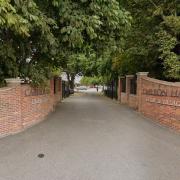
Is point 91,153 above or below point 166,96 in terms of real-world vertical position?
below

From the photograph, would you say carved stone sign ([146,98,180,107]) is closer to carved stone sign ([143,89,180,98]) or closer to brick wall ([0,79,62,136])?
carved stone sign ([143,89,180,98])

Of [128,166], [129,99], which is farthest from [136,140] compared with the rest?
[129,99]

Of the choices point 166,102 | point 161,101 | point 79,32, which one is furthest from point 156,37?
point 79,32

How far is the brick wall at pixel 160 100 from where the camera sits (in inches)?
503

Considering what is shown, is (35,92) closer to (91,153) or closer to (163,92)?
(163,92)

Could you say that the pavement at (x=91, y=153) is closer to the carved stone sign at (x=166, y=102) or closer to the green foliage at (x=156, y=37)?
the carved stone sign at (x=166, y=102)

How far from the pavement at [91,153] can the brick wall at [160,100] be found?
56cm

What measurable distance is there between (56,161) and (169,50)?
9480mm

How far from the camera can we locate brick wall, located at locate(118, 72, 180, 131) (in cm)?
1277

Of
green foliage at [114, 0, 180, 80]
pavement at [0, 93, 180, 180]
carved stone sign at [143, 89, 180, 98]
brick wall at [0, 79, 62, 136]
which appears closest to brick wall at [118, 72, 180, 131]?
carved stone sign at [143, 89, 180, 98]

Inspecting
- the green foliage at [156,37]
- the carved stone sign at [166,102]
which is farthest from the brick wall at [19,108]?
the green foliage at [156,37]

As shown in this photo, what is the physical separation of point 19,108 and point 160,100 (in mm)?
5789

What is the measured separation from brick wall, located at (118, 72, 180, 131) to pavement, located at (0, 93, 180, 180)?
0.56 m

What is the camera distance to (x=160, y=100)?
14344mm
